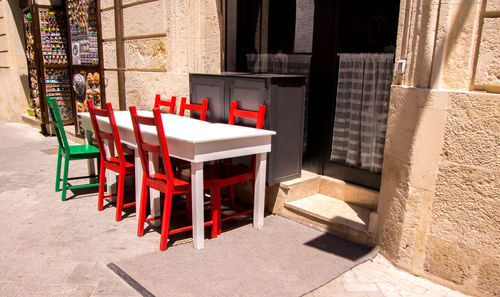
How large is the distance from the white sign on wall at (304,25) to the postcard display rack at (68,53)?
3.50m

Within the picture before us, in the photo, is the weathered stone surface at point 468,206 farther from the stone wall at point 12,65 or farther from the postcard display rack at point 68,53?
the stone wall at point 12,65

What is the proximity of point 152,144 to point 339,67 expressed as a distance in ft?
6.98

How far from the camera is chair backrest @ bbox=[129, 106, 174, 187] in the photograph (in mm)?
3264

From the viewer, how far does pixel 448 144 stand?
285 centimetres

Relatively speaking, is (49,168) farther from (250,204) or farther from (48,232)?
(250,204)

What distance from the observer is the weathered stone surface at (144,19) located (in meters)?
5.45

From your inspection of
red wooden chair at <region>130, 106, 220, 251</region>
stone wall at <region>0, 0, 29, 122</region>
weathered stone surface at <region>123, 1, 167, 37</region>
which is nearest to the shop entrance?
weathered stone surface at <region>123, 1, 167, 37</region>

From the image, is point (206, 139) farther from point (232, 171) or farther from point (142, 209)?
point (142, 209)

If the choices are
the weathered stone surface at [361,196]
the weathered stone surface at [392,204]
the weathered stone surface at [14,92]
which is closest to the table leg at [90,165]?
the weathered stone surface at [361,196]

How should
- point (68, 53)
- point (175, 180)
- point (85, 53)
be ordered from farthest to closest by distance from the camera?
point (68, 53)
point (85, 53)
point (175, 180)

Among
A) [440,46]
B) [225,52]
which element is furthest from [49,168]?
[440,46]

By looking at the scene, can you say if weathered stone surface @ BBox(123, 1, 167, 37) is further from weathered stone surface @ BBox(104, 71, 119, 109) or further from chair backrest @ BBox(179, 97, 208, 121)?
chair backrest @ BBox(179, 97, 208, 121)

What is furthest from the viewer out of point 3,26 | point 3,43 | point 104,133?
point 3,43

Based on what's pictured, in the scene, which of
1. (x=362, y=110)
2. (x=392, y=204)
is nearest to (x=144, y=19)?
(x=362, y=110)
